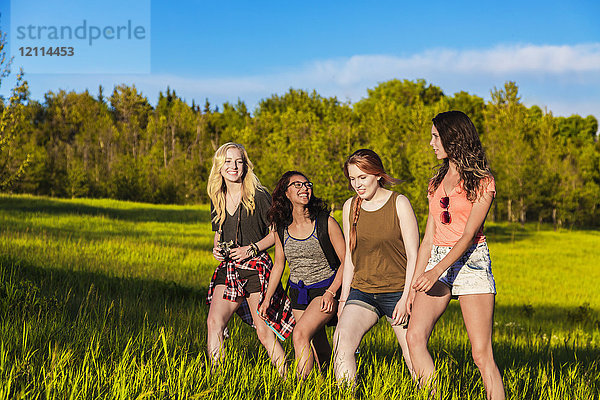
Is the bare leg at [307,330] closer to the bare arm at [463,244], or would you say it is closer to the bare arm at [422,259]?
the bare arm at [422,259]

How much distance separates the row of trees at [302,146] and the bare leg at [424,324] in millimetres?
22234

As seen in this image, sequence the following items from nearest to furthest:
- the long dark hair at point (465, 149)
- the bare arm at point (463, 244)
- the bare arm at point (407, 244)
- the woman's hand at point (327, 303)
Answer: the bare arm at point (463, 244)
the long dark hair at point (465, 149)
the bare arm at point (407, 244)
the woman's hand at point (327, 303)

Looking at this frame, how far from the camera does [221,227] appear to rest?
537 cm

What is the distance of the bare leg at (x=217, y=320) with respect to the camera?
4.91 metres

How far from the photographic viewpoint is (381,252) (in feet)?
14.1

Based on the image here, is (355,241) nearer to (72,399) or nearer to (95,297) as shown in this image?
(72,399)

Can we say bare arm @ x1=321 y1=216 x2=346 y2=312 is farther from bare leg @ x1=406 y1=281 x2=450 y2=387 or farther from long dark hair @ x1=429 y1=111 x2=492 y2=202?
long dark hair @ x1=429 y1=111 x2=492 y2=202

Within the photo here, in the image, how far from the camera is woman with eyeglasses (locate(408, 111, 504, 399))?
3814mm

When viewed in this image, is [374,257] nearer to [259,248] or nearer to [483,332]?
[483,332]

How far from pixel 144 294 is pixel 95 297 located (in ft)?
4.01

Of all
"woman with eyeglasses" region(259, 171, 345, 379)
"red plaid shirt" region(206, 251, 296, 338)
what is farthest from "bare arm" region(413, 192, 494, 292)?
"red plaid shirt" region(206, 251, 296, 338)

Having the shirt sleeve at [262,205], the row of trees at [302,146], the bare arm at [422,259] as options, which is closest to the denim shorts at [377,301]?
the bare arm at [422,259]

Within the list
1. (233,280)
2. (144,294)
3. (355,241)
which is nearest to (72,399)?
(233,280)

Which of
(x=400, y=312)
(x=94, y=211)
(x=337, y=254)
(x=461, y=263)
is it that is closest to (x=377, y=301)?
(x=400, y=312)
